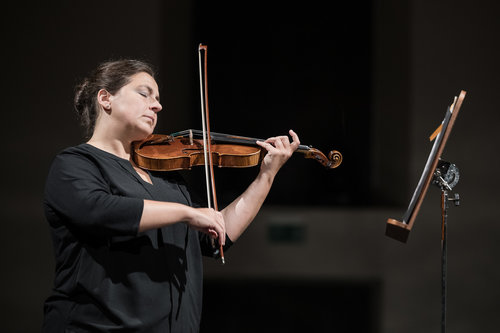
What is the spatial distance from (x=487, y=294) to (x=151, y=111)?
74.0 inches

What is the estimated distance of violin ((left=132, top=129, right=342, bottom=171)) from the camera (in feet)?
4.53

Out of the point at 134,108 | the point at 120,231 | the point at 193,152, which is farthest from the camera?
the point at 193,152

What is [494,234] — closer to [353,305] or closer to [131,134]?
[353,305]

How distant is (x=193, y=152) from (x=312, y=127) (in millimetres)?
1085

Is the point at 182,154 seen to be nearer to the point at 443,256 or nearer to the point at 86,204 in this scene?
the point at 86,204

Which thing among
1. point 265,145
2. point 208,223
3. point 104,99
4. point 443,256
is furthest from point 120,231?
point 443,256

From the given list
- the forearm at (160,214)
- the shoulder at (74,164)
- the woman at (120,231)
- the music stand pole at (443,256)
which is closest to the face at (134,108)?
the woman at (120,231)

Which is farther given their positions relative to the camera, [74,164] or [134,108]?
[134,108]

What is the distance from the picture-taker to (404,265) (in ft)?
7.78

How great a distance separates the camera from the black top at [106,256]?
1.12 m

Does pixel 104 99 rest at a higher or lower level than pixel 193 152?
higher

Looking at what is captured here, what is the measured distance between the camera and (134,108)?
1.33 m

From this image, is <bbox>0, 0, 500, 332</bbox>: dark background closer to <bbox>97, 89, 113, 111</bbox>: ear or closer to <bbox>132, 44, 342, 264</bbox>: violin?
<bbox>132, 44, 342, 264</bbox>: violin

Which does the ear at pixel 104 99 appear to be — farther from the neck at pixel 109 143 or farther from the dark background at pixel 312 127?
the dark background at pixel 312 127
